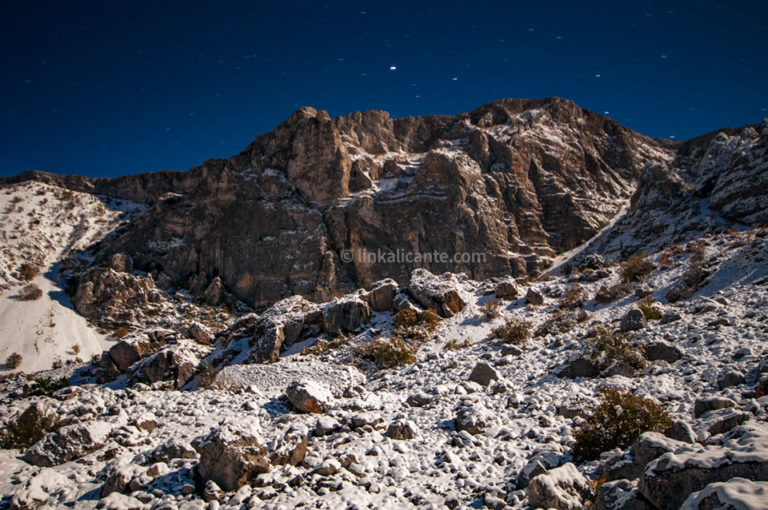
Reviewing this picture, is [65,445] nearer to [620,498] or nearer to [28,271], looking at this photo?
[620,498]

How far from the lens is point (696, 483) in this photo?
10.5ft

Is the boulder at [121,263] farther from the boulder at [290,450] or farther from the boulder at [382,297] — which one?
the boulder at [290,450]

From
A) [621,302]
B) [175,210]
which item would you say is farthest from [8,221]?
[621,302]

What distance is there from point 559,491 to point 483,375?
5.54 metres

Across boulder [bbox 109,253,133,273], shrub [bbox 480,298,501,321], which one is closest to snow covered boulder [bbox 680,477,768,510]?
shrub [bbox 480,298,501,321]

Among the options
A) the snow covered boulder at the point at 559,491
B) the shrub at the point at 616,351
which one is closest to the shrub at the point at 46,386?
the snow covered boulder at the point at 559,491

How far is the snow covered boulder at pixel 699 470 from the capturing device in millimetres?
3123

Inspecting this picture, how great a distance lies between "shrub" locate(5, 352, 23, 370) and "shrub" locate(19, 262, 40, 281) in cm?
1562

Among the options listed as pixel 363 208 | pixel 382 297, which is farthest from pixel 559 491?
pixel 363 208

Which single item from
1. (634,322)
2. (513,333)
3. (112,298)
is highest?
(112,298)

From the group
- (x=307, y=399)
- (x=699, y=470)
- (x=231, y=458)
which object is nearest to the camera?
(x=699, y=470)

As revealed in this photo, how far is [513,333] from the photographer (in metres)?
12.9

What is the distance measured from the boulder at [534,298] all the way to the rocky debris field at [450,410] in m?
0.06

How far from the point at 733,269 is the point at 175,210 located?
58.2 metres
